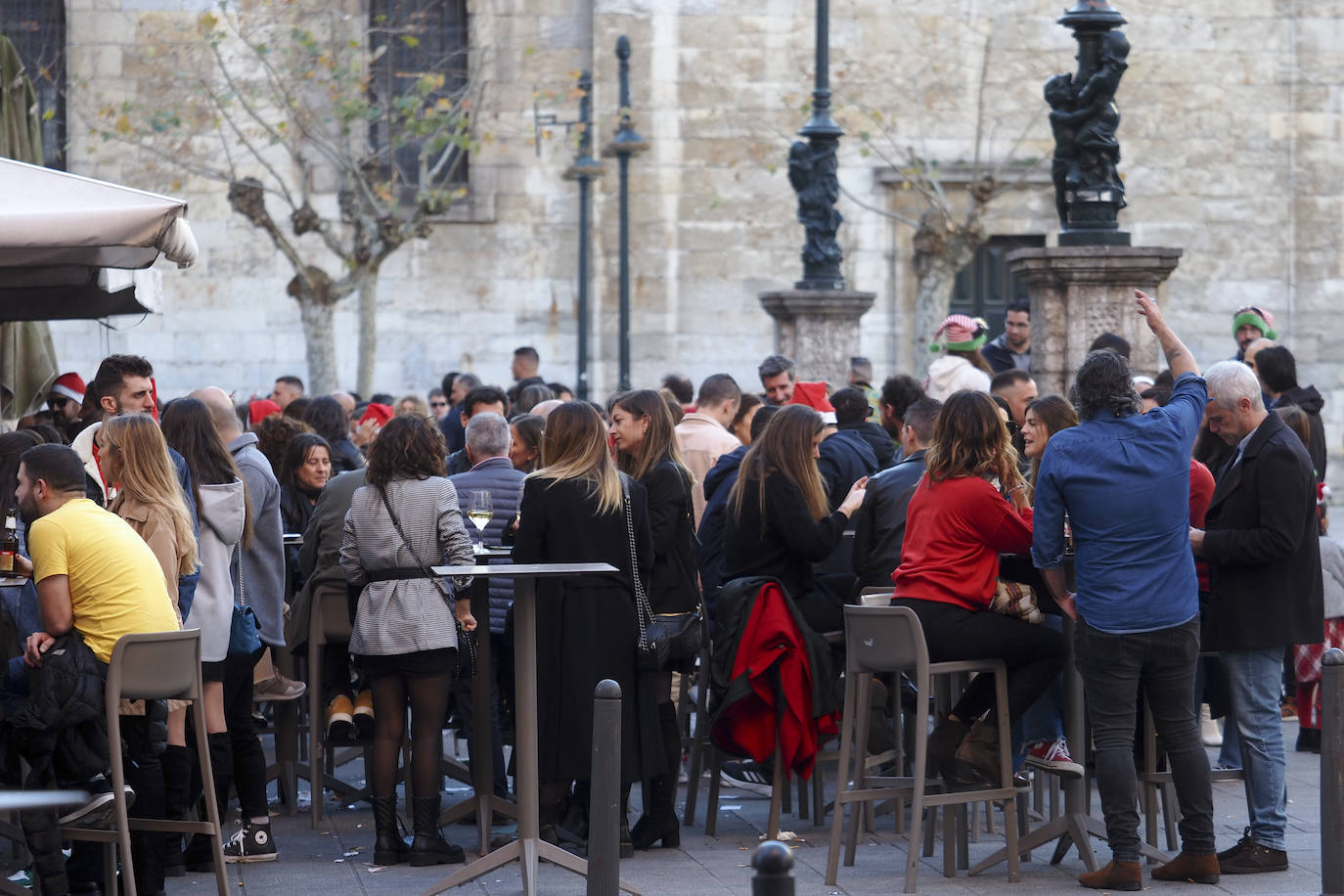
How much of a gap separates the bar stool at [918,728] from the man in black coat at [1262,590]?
0.92 m

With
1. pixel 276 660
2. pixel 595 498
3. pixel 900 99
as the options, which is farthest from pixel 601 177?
pixel 595 498

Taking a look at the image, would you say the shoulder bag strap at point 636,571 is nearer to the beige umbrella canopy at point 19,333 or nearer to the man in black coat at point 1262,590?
the man in black coat at point 1262,590

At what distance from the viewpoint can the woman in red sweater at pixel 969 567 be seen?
725 centimetres

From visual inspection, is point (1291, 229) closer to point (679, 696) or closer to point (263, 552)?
point (679, 696)

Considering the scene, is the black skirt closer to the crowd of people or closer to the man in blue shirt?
the crowd of people

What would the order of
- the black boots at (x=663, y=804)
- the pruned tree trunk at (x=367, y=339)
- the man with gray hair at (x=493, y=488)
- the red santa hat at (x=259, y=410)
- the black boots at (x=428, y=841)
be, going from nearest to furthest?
the black boots at (x=428, y=841), the black boots at (x=663, y=804), the man with gray hair at (x=493, y=488), the red santa hat at (x=259, y=410), the pruned tree trunk at (x=367, y=339)

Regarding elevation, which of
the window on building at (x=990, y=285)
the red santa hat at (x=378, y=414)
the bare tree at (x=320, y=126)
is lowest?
the red santa hat at (x=378, y=414)

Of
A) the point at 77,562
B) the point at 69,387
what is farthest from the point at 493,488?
the point at 69,387

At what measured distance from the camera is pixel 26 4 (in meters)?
24.1

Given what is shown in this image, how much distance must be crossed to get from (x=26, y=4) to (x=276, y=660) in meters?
17.5

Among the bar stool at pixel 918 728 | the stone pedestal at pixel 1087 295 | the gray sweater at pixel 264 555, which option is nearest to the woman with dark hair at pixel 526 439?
the gray sweater at pixel 264 555

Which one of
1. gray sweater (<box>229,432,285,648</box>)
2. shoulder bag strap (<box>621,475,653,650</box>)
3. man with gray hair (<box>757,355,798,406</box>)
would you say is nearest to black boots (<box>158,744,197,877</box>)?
gray sweater (<box>229,432,285,648</box>)

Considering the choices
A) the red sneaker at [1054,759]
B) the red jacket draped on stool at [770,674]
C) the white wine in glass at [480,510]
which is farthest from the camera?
the white wine in glass at [480,510]

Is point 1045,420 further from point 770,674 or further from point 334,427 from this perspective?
point 334,427
